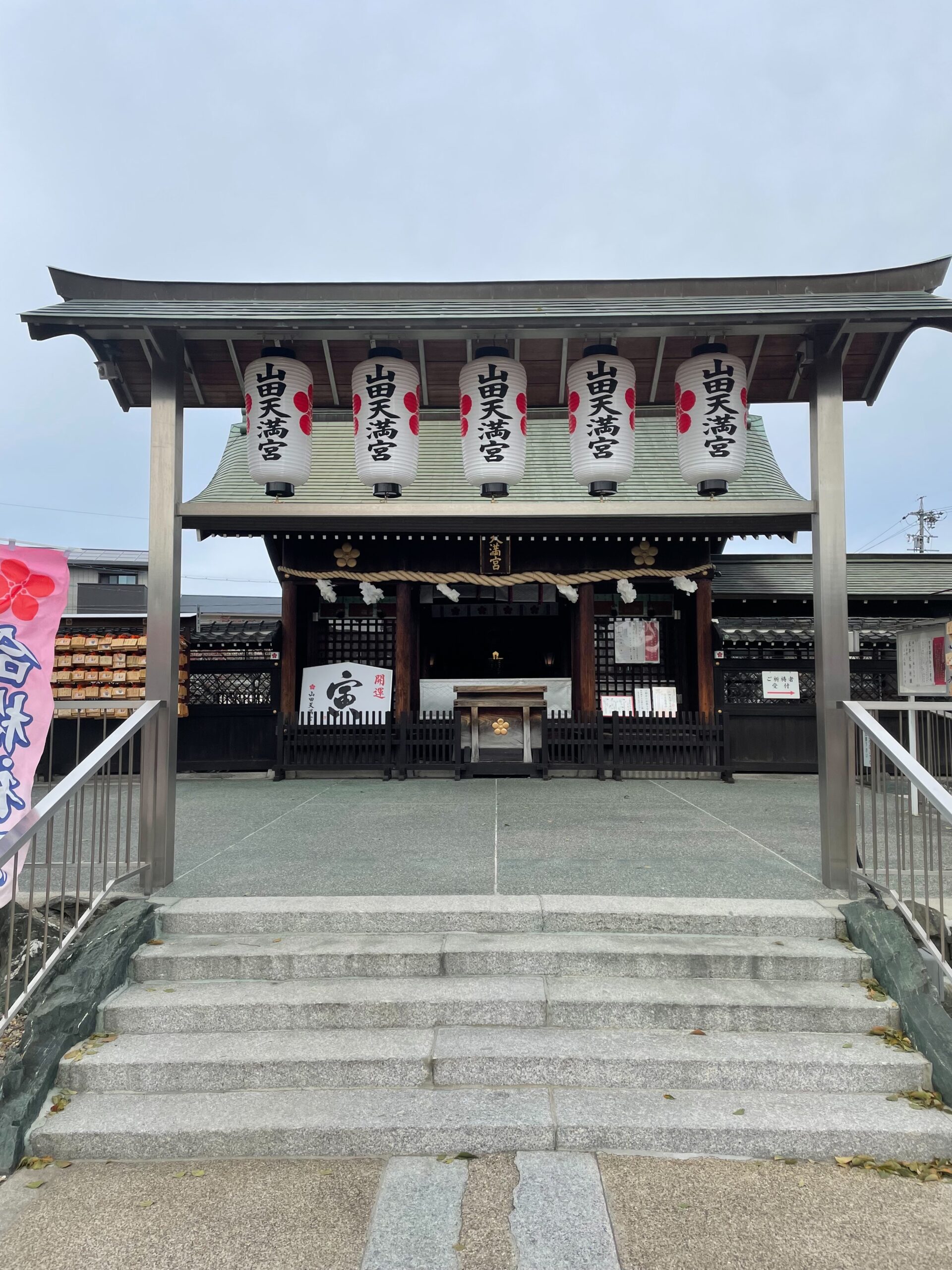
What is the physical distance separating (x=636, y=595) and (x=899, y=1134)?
10.4 meters

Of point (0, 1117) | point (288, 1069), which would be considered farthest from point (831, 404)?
point (0, 1117)

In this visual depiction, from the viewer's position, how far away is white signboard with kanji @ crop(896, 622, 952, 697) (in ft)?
31.3

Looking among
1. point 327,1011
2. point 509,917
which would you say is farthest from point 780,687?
point 327,1011

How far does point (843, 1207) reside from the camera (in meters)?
2.83

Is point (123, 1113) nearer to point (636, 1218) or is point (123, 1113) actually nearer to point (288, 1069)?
point (288, 1069)

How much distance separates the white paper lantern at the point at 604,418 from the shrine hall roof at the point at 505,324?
20 centimetres

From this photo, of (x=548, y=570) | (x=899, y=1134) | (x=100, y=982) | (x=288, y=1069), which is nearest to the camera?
(x=899, y=1134)

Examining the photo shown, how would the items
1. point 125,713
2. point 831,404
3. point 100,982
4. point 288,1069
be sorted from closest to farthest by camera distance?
point 288,1069 → point 100,982 → point 831,404 → point 125,713

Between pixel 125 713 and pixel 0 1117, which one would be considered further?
pixel 125 713

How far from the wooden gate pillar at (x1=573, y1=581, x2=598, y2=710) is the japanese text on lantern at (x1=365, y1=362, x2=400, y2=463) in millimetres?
7251

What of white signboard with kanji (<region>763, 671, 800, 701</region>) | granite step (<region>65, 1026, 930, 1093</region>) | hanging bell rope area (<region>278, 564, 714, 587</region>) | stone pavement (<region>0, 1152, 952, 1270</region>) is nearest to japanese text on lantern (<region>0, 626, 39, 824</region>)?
granite step (<region>65, 1026, 930, 1093</region>)

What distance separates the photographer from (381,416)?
5.78m

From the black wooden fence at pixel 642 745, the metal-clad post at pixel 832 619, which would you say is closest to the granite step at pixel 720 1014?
the metal-clad post at pixel 832 619

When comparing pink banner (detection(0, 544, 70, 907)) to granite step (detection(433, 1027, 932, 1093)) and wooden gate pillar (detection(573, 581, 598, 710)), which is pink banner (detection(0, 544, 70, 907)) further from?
wooden gate pillar (detection(573, 581, 598, 710))
